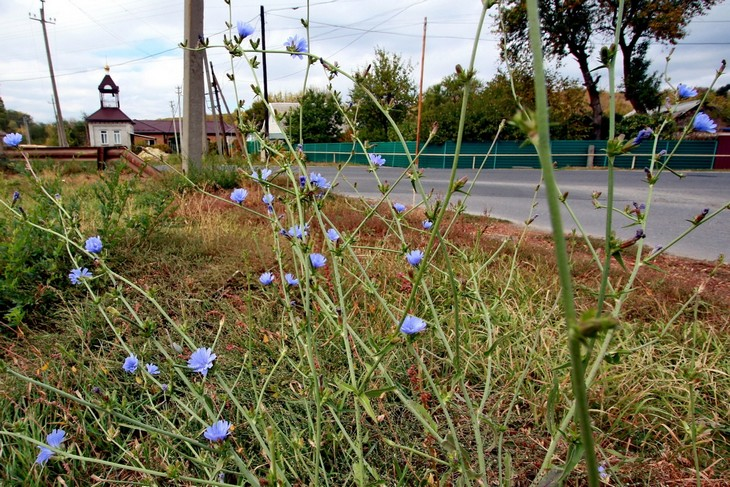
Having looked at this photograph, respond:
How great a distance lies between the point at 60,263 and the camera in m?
2.47

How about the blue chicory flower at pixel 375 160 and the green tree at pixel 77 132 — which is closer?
the blue chicory flower at pixel 375 160

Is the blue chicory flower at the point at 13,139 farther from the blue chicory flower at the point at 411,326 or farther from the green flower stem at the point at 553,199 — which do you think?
the green flower stem at the point at 553,199

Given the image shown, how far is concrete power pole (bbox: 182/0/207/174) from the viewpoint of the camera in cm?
569

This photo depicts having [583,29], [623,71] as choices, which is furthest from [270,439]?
[623,71]

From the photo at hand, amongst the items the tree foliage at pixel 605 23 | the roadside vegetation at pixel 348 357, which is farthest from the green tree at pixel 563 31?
the roadside vegetation at pixel 348 357

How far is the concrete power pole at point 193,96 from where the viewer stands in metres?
5.69

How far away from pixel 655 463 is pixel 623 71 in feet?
80.9

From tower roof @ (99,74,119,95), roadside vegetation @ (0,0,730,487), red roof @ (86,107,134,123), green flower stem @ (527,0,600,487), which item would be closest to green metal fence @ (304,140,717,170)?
roadside vegetation @ (0,0,730,487)

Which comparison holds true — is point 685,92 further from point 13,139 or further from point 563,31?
point 563,31

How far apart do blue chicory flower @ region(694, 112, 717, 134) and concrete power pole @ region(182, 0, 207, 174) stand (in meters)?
5.42

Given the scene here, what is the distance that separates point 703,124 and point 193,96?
611 centimetres

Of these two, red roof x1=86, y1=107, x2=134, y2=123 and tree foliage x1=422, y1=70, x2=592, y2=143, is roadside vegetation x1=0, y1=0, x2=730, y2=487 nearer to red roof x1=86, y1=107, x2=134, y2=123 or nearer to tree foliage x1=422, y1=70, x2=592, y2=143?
tree foliage x1=422, y1=70, x2=592, y2=143

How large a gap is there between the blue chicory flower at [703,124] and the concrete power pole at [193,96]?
→ 5.42 m

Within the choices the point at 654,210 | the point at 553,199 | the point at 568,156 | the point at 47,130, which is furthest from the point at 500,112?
the point at 47,130
